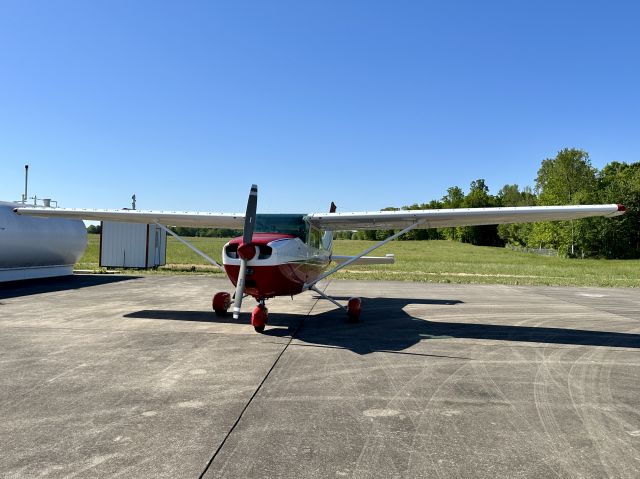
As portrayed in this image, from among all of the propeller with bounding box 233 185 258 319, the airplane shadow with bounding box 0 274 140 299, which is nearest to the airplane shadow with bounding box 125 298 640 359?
the propeller with bounding box 233 185 258 319

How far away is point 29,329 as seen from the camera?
8734 millimetres

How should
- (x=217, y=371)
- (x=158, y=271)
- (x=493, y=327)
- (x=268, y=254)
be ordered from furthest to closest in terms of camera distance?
(x=158, y=271), (x=493, y=327), (x=268, y=254), (x=217, y=371)

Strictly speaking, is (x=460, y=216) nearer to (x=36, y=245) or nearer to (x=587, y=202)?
(x=36, y=245)

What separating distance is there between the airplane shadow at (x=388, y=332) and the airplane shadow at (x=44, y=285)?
6.26 meters

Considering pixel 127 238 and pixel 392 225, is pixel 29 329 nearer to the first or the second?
pixel 392 225

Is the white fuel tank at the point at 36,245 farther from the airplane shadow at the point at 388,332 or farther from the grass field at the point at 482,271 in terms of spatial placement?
the airplane shadow at the point at 388,332

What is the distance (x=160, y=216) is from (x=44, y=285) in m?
8.27

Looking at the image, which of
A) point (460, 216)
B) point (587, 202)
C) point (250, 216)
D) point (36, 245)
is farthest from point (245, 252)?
point (587, 202)

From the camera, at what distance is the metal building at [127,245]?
85.7ft

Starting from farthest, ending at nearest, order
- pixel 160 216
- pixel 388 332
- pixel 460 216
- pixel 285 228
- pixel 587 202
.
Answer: pixel 587 202 < pixel 160 216 < pixel 460 216 < pixel 285 228 < pixel 388 332

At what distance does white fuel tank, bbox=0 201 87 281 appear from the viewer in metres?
16.8

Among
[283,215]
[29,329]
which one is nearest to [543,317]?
[283,215]

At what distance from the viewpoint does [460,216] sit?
10.5 meters

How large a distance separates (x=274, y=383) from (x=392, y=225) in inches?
307
